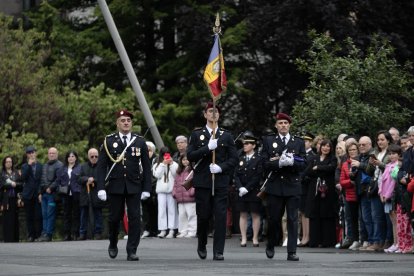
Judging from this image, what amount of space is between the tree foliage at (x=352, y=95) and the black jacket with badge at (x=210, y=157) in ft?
26.7

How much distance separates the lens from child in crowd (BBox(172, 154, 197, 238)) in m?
30.4

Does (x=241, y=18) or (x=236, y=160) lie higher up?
(x=241, y=18)

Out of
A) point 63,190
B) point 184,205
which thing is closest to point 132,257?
point 184,205

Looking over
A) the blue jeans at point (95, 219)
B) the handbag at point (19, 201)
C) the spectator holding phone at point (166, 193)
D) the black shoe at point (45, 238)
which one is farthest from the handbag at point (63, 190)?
the spectator holding phone at point (166, 193)

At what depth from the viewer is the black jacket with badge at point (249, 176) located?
27391 millimetres

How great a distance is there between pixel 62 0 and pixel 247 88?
26.8 ft

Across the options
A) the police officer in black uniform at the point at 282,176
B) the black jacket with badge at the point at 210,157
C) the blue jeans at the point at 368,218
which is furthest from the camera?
the blue jeans at the point at 368,218

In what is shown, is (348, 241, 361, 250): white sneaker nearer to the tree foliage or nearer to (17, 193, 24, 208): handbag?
the tree foliage

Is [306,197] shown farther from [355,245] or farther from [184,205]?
[184,205]

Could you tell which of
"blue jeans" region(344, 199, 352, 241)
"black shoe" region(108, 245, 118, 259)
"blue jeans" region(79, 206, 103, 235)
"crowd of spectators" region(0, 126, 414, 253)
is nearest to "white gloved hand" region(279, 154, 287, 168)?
"crowd of spectators" region(0, 126, 414, 253)

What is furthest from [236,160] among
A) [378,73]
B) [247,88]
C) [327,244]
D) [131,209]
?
[247,88]

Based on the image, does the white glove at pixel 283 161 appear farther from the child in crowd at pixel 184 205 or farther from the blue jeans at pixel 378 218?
the child in crowd at pixel 184 205

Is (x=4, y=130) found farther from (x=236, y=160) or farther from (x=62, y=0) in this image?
(x=236, y=160)

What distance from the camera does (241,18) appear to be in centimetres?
4666
